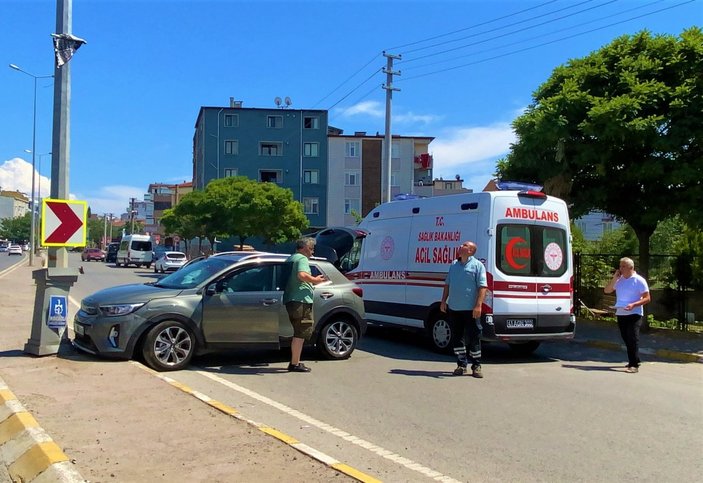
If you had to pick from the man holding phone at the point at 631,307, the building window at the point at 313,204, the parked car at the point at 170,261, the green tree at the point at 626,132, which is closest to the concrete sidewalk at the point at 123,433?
the man holding phone at the point at 631,307

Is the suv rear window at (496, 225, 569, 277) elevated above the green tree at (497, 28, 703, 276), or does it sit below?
below

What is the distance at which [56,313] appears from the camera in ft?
26.7

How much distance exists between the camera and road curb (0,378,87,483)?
430 centimetres

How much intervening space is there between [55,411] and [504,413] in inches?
176

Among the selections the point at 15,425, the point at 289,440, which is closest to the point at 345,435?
the point at 289,440

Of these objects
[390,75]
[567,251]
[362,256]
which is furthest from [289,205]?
[567,251]

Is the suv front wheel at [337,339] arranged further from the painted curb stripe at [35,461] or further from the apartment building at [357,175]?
the apartment building at [357,175]

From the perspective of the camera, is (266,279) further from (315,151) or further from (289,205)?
(315,151)

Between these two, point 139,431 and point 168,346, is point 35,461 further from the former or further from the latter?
point 168,346

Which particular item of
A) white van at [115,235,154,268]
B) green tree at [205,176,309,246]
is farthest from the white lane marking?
white van at [115,235,154,268]

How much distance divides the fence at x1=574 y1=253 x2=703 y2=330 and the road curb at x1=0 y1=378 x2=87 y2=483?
1287 cm

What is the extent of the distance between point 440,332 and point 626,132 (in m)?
4.97

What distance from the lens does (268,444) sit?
490 cm

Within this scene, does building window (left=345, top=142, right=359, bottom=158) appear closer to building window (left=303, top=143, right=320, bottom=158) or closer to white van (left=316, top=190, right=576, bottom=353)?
building window (left=303, top=143, right=320, bottom=158)
